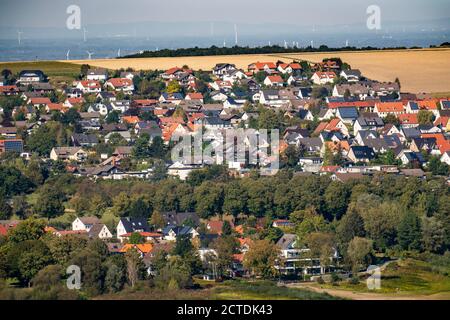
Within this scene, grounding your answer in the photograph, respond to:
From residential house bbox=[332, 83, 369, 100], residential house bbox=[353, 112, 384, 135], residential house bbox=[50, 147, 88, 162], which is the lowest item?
residential house bbox=[50, 147, 88, 162]

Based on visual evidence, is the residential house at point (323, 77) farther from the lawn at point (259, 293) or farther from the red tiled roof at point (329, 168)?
the lawn at point (259, 293)

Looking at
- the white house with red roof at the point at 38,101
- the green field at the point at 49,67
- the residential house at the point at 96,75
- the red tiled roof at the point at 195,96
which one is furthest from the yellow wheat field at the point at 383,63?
the white house with red roof at the point at 38,101

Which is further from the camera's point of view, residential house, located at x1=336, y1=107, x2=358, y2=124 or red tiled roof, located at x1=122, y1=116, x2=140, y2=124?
red tiled roof, located at x1=122, y1=116, x2=140, y2=124

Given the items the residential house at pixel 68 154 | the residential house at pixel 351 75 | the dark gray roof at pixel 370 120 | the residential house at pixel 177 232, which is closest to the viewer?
the residential house at pixel 177 232

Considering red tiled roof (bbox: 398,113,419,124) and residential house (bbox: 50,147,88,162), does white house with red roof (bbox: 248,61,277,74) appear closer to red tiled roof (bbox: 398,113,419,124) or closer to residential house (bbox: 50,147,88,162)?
red tiled roof (bbox: 398,113,419,124)

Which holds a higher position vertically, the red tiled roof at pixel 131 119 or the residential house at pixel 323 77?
the residential house at pixel 323 77

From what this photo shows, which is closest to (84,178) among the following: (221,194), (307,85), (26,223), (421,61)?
(221,194)

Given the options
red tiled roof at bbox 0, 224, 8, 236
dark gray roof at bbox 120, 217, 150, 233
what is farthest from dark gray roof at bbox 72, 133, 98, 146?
red tiled roof at bbox 0, 224, 8, 236

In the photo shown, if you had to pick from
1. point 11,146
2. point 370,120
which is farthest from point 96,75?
point 370,120

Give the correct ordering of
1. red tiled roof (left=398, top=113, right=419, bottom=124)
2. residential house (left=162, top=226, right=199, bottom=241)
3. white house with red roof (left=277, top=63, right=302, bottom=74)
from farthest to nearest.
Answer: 1. white house with red roof (left=277, top=63, right=302, bottom=74)
2. red tiled roof (left=398, top=113, right=419, bottom=124)
3. residential house (left=162, top=226, right=199, bottom=241)
